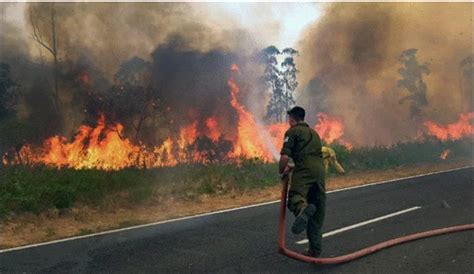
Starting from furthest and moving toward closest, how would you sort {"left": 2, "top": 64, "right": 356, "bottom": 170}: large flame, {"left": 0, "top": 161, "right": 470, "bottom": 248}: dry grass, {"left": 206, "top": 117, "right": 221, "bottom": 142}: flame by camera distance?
1. {"left": 206, "top": 117, "right": 221, "bottom": 142}: flame
2. {"left": 2, "top": 64, "right": 356, "bottom": 170}: large flame
3. {"left": 0, "top": 161, "right": 470, "bottom": 248}: dry grass

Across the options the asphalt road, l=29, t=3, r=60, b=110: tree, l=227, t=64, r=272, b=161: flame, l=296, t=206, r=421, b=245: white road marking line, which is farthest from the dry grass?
l=29, t=3, r=60, b=110: tree

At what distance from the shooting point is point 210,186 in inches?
480

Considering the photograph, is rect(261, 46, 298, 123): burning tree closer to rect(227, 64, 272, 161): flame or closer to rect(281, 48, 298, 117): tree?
rect(281, 48, 298, 117): tree

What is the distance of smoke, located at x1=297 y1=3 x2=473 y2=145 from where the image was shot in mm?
35688

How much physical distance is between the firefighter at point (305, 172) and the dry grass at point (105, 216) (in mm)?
3928

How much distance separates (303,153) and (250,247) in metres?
1.65

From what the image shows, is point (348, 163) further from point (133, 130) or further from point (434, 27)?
point (434, 27)

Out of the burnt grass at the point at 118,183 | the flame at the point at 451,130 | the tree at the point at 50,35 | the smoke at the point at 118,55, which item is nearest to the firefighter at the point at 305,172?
the burnt grass at the point at 118,183

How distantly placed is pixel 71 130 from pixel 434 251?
63.1 ft

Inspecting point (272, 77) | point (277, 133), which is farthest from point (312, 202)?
point (272, 77)

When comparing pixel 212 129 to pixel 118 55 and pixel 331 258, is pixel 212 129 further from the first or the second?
pixel 331 258

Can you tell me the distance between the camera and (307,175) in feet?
19.5

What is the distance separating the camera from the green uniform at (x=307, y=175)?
5910mm

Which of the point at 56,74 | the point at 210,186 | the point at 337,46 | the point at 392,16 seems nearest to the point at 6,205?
the point at 210,186
